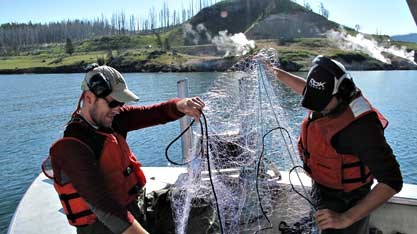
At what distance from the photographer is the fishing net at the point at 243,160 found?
348 centimetres

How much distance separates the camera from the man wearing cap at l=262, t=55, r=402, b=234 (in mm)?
2234

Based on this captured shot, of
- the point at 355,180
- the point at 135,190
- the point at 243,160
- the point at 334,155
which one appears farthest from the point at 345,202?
the point at 135,190

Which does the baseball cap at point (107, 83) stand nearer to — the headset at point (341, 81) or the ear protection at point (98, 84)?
the ear protection at point (98, 84)

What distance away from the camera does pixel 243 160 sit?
3.68 m

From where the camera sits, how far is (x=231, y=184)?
370 centimetres

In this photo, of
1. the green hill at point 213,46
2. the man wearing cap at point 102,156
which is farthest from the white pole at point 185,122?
the green hill at point 213,46

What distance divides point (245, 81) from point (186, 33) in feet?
427

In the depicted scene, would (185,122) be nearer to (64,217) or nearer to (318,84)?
(64,217)

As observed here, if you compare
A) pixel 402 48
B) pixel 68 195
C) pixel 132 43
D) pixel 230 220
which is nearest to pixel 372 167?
pixel 230 220

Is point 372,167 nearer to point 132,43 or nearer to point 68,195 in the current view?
point 68,195

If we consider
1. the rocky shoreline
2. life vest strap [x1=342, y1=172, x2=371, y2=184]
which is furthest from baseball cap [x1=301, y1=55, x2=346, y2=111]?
the rocky shoreline

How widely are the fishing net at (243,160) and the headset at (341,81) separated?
1.17 metres

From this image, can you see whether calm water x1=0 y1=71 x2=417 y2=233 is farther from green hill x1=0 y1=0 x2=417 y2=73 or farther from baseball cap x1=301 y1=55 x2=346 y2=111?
green hill x1=0 y1=0 x2=417 y2=73

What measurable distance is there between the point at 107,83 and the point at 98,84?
0.17ft
